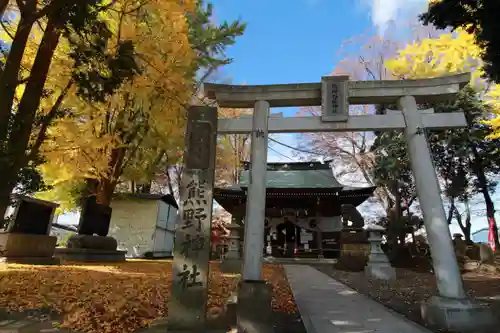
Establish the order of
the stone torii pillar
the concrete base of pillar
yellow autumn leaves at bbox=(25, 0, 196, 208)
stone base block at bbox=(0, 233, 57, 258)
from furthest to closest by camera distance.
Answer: stone base block at bbox=(0, 233, 57, 258) → yellow autumn leaves at bbox=(25, 0, 196, 208) → the stone torii pillar → the concrete base of pillar

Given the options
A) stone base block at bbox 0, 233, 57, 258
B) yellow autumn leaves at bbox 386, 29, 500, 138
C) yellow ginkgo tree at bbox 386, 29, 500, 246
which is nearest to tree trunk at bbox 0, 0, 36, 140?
stone base block at bbox 0, 233, 57, 258

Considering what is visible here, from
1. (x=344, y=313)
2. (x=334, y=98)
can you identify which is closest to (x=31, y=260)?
(x=344, y=313)

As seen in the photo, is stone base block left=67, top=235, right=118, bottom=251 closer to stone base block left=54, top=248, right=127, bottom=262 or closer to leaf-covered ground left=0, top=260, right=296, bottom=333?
stone base block left=54, top=248, right=127, bottom=262

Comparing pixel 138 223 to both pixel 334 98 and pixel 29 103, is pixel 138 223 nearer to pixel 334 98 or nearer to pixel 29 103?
pixel 29 103

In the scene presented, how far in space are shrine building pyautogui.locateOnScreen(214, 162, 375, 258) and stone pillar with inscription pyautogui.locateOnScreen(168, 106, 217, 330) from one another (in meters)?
11.9

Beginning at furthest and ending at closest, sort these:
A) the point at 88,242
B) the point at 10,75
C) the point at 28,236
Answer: the point at 88,242
the point at 28,236
the point at 10,75

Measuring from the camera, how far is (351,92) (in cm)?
605

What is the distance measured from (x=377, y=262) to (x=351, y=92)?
7157 millimetres

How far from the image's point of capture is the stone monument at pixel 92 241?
36.1 feet

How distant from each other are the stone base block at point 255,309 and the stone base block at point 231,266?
7056 mm

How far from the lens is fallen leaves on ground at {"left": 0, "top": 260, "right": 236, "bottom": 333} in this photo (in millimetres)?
4551

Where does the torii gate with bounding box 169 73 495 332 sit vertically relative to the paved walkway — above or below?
above

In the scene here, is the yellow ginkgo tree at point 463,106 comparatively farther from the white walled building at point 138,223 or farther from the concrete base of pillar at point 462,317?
the white walled building at point 138,223

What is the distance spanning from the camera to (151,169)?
1357 cm
